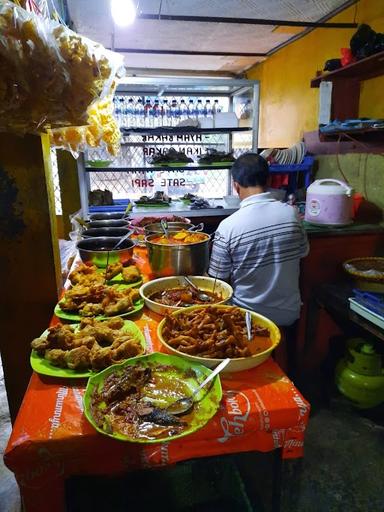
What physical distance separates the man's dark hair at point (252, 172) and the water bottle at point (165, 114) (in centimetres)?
310

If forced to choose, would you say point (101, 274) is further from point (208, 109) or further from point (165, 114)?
point (208, 109)

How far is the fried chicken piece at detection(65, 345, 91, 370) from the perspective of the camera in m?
1.23

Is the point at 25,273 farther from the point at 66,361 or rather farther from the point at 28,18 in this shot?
the point at 28,18

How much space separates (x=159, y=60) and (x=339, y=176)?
4.89 meters

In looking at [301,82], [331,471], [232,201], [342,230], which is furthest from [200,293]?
[301,82]

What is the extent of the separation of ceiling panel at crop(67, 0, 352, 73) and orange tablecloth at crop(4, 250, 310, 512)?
488 centimetres

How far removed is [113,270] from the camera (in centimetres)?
214

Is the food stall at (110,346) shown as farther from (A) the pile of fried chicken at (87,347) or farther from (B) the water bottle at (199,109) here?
(B) the water bottle at (199,109)

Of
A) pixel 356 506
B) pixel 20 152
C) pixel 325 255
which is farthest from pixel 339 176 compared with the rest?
pixel 20 152

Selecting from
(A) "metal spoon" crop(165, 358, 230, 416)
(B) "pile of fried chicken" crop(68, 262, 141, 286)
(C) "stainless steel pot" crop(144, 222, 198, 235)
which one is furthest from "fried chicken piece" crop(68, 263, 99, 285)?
(A) "metal spoon" crop(165, 358, 230, 416)

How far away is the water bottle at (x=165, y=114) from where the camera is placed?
17.3 ft

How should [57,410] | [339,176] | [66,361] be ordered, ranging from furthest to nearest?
[339,176] < [66,361] < [57,410]

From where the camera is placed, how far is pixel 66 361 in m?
1.25

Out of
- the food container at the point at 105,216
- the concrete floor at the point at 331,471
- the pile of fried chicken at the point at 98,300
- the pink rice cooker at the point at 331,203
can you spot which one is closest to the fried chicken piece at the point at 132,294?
the pile of fried chicken at the point at 98,300
